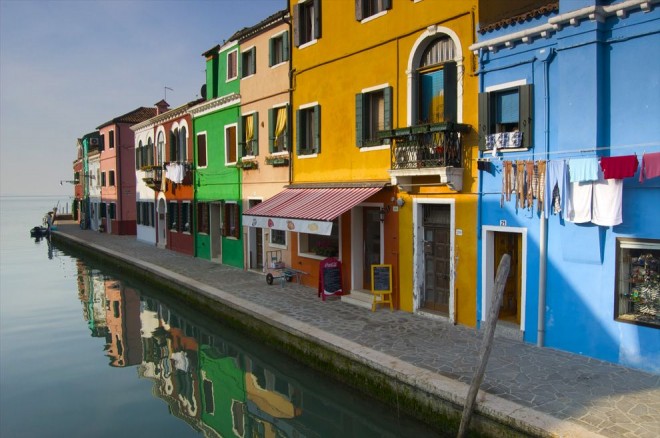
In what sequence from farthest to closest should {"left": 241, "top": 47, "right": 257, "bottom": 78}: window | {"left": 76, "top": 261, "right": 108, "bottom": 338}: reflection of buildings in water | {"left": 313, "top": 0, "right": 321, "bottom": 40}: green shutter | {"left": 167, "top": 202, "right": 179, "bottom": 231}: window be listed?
{"left": 167, "top": 202, "right": 179, "bottom": 231}: window < {"left": 241, "top": 47, "right": 257, "bottom": 78}: window < {"left": 76, "top": 261, "right": 108, "bottom": 338}: reflection of buildings in water < {"left": 313, "top": 0, "right": 321, "bottom": 40}: green shutter

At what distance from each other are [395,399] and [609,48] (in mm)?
6485

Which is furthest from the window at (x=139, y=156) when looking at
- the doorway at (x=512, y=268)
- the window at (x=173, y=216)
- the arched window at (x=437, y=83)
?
the doorway at (x=512, y=268)

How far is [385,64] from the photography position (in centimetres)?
1222

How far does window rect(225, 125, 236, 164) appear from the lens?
20.0 meters

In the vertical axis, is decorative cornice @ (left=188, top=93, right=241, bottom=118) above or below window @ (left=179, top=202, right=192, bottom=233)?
above

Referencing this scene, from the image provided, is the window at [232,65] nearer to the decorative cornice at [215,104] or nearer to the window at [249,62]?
the window at [249,62]

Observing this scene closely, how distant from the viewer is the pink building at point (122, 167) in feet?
114

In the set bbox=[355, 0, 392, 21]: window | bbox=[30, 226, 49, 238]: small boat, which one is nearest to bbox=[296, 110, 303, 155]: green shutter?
bbox=[355, 0, 392, 21]: window

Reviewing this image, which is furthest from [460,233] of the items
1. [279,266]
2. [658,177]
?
[279,266]

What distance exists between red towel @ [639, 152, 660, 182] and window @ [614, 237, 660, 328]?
1002mm

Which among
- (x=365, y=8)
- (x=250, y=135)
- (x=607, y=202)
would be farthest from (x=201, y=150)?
(x=607, y=202)

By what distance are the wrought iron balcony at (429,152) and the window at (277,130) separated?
5725 mm

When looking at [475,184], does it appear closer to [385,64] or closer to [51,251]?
[385,64]

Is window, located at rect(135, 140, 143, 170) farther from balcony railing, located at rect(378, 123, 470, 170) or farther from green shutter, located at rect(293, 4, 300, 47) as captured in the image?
→ balcony railing, located at rect(378, 123, 470, 170)
